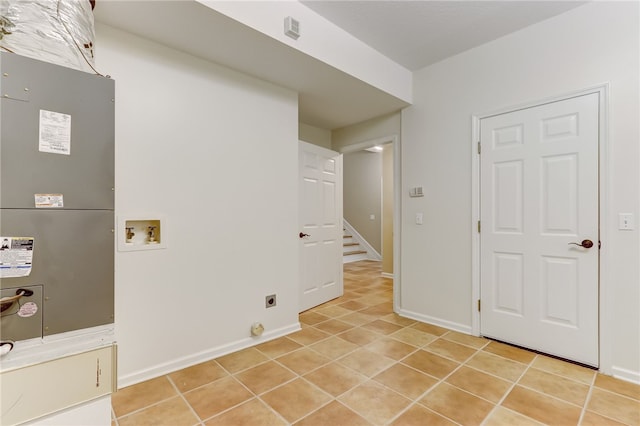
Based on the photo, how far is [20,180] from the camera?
108cm

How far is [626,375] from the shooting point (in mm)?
2062

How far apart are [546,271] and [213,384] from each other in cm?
268

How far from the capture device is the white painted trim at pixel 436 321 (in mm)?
2912

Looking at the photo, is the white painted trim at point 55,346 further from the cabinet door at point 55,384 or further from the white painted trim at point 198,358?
the white painted trim at point 198,358

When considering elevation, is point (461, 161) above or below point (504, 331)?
above

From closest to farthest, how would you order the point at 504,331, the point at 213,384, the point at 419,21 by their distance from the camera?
1. the point at 213,384
2. the point at 419,21
3. the point at 504,331

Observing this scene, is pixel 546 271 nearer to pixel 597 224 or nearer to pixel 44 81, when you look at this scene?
pixel 597 224

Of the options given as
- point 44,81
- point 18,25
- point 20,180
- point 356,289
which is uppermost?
point 18,25

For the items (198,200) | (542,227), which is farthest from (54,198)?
(542,227)

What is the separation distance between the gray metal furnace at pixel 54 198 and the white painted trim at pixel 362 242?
246 inches

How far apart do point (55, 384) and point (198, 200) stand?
1451mm

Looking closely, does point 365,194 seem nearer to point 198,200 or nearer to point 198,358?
point 198,200

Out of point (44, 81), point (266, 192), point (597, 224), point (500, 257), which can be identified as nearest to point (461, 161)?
point (500, 257)

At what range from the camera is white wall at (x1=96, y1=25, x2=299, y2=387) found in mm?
2035
